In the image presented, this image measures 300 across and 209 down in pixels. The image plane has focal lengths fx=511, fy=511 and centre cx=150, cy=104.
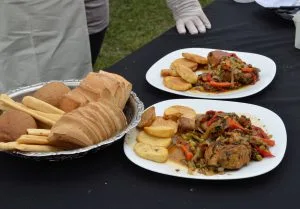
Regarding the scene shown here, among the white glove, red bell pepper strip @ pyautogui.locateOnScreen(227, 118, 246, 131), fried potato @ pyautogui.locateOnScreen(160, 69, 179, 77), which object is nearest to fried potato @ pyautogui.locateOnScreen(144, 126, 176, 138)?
red bell pepper strip @ pyautogui.locateOnScreen(227, 118, 246, 131)

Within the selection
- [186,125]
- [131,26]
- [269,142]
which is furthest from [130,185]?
[131,26]

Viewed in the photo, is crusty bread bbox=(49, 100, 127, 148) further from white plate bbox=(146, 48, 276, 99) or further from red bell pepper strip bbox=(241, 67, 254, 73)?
red bell pepper strip bbox=(241, 67, 254, 73)

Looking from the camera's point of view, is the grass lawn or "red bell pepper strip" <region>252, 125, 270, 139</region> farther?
the grass lawn

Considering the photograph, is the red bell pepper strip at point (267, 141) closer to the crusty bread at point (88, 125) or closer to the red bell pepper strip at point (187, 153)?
the red bell pepper strip at point (187, 153)

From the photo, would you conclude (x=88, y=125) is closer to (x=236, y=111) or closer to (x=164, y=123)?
(x=164, y=123)

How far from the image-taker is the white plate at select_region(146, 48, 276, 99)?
128 centimetres

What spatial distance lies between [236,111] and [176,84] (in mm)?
199

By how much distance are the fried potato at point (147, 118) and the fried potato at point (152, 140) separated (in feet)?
0.07

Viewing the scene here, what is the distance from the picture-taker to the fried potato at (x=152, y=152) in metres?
1.00

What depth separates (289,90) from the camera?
132cm

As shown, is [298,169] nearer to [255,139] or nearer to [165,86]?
[255,139]

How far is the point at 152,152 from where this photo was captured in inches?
39.6

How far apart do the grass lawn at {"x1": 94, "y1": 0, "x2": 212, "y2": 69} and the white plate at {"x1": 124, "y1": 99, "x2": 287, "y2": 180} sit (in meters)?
1.96

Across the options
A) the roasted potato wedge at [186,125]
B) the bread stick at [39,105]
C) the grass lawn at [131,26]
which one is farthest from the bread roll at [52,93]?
the grass lawn at [131,26]
